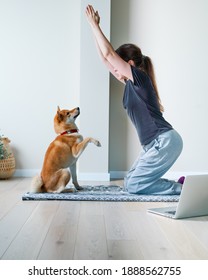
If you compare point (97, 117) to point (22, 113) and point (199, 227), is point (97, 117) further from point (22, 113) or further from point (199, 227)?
point (199, 227)

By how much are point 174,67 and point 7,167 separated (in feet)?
5.70

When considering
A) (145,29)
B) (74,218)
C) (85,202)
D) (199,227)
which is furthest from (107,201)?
(145,29)

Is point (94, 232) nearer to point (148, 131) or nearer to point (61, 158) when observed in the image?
point (61, 158)

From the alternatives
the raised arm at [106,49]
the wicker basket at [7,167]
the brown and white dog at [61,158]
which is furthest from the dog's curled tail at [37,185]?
the wicker basket at [7,167]

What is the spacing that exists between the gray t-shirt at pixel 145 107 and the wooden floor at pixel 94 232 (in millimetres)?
531

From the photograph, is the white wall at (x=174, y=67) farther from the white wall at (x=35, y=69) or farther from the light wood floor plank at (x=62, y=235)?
the light wood floor plank at (x=62, y=235)

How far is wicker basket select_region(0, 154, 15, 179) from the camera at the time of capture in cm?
366

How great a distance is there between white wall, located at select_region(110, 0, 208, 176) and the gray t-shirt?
4.00 feet

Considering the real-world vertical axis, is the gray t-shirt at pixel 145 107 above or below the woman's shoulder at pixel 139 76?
below

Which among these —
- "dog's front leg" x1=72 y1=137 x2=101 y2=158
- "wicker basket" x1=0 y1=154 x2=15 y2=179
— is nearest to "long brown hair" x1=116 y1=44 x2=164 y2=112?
"dog's front leg" x1=72 y1=137 x2=101 y2=158

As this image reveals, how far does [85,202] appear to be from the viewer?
244 cm

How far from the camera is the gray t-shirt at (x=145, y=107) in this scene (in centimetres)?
269

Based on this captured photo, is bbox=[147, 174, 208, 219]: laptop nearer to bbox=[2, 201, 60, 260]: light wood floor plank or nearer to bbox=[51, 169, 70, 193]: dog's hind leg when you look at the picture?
bbox=[2, 201, 60, 260]: light wood floor plank
